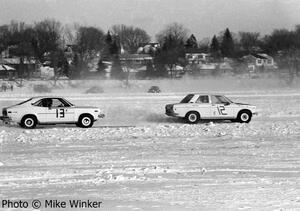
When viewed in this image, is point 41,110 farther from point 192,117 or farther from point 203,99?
point 203,99

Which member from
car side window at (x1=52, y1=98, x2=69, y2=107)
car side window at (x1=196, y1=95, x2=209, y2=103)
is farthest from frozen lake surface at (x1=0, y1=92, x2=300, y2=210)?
car side window at (x1=196, y1=95, x2=209, y2=103)

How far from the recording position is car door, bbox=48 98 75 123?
2317cm

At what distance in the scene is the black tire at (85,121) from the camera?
77.0 feet

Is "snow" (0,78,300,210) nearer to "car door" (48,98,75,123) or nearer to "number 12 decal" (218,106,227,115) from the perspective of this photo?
"car door" (48,98,75,123)

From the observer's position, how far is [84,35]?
13450 centimetres

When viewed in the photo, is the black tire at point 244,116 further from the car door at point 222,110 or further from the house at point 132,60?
the house at point 132,60

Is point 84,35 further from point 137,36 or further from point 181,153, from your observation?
point 181,153

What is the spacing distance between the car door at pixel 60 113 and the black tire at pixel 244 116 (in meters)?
8.38

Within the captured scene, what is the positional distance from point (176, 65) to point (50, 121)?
284 feet

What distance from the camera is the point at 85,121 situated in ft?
77.2

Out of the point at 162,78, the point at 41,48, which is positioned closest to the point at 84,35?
the point at 41,48

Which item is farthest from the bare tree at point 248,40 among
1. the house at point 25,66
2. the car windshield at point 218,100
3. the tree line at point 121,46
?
the car windshield at point 218,100

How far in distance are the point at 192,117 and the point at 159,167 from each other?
13261mm

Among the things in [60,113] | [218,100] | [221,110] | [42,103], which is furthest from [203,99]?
[42,103]
